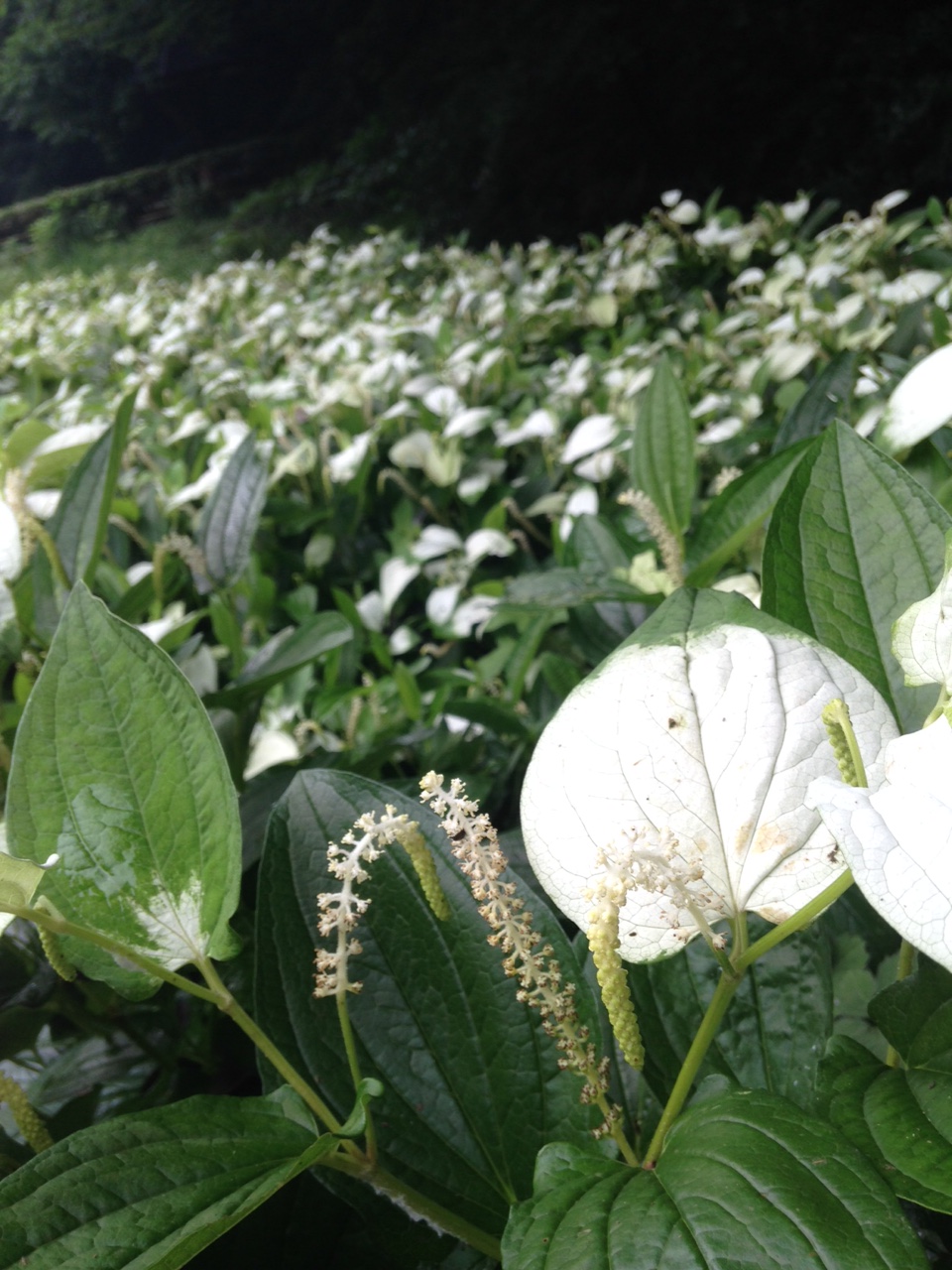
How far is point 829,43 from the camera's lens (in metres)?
3.83

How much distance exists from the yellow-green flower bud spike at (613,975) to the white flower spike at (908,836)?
0.07m

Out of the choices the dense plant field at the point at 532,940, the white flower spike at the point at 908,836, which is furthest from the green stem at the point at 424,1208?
the white flower spike at the point at 908,836

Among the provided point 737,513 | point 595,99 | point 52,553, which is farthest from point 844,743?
point 595,99

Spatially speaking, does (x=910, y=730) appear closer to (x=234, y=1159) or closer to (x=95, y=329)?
(x=234, y=1159)

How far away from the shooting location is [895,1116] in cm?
34

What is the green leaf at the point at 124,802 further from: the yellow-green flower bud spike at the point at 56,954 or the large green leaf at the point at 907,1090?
the large green leaf at the point at 907,1090

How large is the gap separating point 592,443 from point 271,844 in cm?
91

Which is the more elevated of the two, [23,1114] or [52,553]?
[52,553]

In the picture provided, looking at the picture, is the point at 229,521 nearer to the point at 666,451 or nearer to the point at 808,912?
the point at 666,451

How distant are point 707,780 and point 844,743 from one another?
0.17 feet

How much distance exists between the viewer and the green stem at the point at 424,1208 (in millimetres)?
404

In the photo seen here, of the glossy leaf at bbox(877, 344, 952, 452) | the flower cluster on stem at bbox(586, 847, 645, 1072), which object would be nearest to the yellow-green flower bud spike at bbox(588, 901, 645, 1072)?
the flower cluster on stem at bbox(586, 847, 645, 1072)

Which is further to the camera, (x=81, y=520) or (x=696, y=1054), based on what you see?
(x=81, y=520)

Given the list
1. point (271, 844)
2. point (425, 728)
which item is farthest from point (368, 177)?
point (271, 844)
